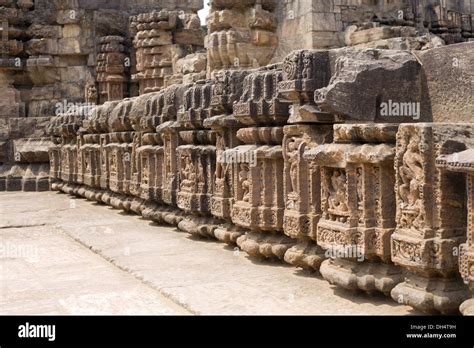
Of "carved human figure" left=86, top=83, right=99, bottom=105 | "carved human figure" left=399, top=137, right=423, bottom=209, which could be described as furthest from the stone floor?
"carved human figure" left=86, top=83, right=99, bottom=105

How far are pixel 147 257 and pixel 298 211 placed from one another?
1.59 meters

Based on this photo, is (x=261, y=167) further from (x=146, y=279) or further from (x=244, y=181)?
(x=146, y=279)

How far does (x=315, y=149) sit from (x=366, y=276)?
846 mm

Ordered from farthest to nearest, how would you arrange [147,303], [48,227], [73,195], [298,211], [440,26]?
[440,26] → [73,195] → [48,227] → [298,211] → [147,303]

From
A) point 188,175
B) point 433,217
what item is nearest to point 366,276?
point 433,217

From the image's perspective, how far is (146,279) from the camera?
180 inches

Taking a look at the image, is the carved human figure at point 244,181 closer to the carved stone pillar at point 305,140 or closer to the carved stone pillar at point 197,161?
the carved stone pillar at point 305,140

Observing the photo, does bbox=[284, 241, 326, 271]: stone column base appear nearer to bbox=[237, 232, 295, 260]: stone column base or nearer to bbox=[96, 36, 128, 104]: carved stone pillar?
bbox=[237, 232, 295, 260]: stone column base

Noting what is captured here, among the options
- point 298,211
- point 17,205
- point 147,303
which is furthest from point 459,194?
point 17,205

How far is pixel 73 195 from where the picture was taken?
1108 cm

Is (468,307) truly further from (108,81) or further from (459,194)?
(108,81)

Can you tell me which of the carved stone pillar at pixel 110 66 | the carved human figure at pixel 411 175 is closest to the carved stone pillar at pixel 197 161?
the carved human figure at pixel 411 175

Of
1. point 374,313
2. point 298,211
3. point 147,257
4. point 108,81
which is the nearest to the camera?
point 374,313

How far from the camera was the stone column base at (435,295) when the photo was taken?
10.6 ft
